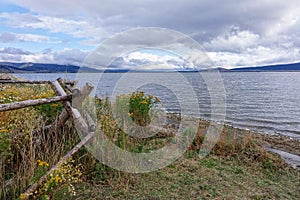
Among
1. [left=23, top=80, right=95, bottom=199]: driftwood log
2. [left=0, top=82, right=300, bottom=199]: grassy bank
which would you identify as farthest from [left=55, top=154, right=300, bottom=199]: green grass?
[left=23, top=80, right=95, bottom=199]: driftwood log

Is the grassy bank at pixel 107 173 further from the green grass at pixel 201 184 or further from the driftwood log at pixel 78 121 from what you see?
the driftwood log at pixel 78 121

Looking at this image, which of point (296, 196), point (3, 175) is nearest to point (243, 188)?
point (296, 196)

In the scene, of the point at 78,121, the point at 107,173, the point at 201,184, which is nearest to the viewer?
the point at 78,121

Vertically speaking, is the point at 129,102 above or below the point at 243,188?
above

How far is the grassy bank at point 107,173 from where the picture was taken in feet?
11.9

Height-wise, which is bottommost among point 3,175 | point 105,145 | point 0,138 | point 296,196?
point 296,196

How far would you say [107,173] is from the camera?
14.8 ft

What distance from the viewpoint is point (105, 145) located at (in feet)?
14.8

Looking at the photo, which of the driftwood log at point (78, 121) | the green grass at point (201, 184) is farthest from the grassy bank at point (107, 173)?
the driftwood log at point (78, 121)

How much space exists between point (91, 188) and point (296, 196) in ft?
12.1

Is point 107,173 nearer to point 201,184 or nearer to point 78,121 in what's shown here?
point 78,121

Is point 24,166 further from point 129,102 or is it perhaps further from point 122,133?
point 129,102

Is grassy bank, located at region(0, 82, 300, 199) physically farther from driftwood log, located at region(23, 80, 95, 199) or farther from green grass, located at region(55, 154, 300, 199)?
driftwood log, located at region(23, 80, 95, 199)

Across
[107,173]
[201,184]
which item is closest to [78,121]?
[107,173]
